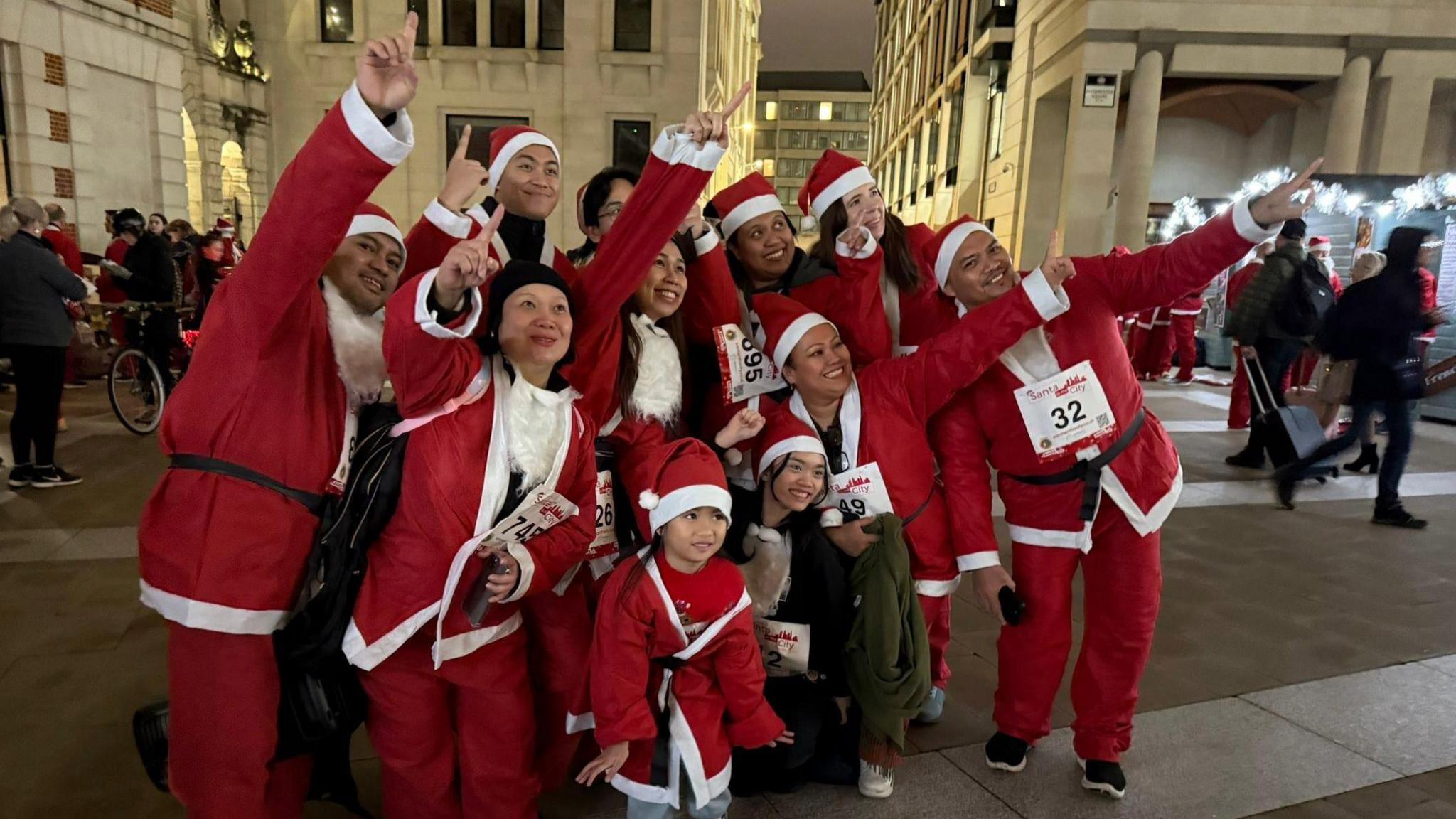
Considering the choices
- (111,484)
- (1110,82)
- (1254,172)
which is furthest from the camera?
(1254,172)

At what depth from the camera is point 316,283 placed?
6.79ft

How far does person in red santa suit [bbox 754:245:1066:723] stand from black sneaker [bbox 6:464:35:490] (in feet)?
20.6

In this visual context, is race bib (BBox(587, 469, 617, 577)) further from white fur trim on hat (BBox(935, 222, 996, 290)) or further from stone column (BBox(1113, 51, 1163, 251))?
stone column (BBox(1113, 51, 1163, 251))

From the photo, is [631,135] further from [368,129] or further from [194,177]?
[368,129]

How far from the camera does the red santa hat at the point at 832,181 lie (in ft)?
10.6

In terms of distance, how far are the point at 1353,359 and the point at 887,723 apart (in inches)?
242

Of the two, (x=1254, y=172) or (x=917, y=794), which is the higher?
(x=1254, y=172)

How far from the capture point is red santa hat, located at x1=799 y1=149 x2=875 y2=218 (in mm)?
3227

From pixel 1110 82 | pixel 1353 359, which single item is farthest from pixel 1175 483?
pixel 1110 82

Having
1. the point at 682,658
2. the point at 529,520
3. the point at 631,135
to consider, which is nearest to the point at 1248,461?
the point at 682,658

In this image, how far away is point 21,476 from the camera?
5957mm

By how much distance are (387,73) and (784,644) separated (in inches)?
80.2

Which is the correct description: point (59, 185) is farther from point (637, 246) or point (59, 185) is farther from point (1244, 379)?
point (1244, 379)

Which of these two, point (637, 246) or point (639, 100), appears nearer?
point (637, 246)
